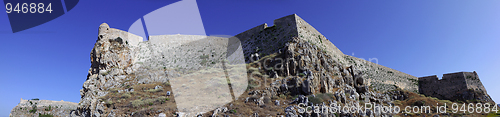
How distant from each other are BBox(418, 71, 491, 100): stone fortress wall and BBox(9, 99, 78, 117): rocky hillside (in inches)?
2068

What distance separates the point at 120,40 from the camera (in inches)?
953

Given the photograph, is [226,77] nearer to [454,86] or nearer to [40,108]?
[40,108]

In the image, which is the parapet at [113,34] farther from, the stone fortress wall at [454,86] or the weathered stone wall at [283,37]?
the stone fortress wall at [454,86]

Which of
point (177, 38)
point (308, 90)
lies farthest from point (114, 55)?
point (308, 90)

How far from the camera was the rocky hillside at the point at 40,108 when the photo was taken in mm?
28297

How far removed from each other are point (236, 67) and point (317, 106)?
9.40 m

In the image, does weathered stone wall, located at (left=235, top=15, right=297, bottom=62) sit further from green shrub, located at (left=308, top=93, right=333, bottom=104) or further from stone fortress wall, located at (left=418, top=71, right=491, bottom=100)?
stone fortress wall, located at (left=418, top=71, right=491, bottom=100)

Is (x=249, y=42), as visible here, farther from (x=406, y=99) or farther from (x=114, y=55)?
(x=406, y=99)

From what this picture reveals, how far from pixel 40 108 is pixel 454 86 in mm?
58496

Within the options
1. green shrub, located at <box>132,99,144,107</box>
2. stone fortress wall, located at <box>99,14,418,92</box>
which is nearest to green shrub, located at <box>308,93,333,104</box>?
stone fortress wall, located at <box>99,14,418,92</box>

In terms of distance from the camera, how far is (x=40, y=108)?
Answer: 29172mm

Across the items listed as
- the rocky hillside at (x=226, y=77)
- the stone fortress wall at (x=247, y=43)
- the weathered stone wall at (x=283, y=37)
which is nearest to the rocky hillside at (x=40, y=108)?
the stone fortress wall at (x=247, y=43)

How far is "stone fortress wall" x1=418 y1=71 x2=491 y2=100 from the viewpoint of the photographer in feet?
116

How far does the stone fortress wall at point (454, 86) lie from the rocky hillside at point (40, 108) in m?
52.5
